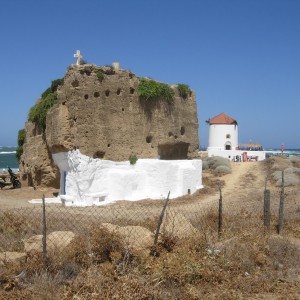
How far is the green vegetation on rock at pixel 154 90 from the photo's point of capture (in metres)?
21.3

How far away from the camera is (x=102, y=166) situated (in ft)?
65.3

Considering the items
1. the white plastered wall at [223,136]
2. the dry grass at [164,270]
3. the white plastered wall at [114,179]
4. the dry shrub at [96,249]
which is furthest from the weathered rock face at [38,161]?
the white plastered wall at [223,136]

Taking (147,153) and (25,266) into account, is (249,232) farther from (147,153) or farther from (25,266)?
(147,153)

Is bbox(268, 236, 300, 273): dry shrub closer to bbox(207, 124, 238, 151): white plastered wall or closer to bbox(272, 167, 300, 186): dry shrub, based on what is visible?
bbox(272, 167, 300, 186): dry shrub

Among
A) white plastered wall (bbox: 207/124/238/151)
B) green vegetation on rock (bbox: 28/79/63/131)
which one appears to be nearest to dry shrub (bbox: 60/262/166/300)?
green vegetation on rock (bbox: 28/79/63/131)

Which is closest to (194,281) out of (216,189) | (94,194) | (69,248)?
(69,248)

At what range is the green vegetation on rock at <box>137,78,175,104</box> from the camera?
70.0 feet

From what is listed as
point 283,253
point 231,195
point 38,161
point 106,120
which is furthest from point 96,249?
point 38,161

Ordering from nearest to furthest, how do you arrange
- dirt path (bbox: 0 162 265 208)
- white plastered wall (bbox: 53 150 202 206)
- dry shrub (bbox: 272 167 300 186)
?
white plastered wall (bbox: 53 150 202 206)
dirt path (bbox: 0 162 265 208)
dry shrub (bbox: 272 167 300 186)

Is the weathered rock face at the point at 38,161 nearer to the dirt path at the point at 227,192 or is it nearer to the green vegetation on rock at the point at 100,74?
the dirt path at the point at 227,192

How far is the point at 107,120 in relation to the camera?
20250mm

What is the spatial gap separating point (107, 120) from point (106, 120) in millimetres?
56

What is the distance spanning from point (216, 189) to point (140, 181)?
545 cm

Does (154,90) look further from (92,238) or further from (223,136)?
(223,136)
